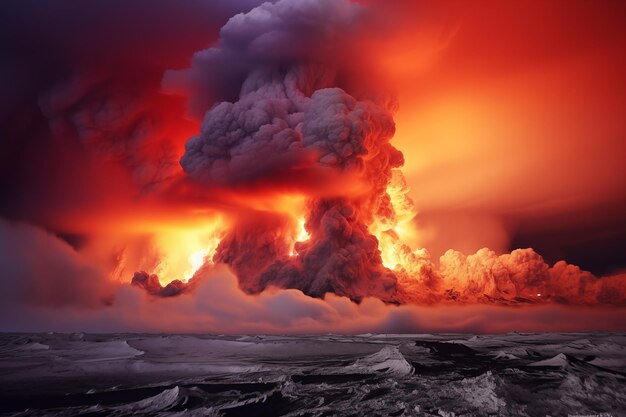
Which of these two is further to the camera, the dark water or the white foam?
the white foam

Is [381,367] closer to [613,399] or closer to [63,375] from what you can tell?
[613,399]

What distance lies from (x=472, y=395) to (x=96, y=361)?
2840 cm

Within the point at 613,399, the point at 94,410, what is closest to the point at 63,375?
the point at 94,410

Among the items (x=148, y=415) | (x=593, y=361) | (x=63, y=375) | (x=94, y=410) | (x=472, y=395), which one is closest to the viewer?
(x=148, y=415)

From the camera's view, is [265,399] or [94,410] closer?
[94,410]

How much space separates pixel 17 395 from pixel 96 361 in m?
14.5

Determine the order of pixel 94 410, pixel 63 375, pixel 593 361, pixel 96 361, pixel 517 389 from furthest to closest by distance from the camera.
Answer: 1. pixel 96 361
2. pixel 593 361
3. pixel 63 375
4. pixel 517 389
5. pixel 94 410

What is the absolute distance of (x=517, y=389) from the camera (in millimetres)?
18406

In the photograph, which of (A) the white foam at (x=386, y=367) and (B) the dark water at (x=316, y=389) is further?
(A) the white foam at (x=386, y=367)

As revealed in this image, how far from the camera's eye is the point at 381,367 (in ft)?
91.2

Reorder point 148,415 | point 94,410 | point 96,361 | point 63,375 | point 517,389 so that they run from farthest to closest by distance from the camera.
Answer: point 96,361 → point 63,375 → point 517,389 → point 94,410 → point 148,415

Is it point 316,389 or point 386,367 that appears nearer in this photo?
point 316,389

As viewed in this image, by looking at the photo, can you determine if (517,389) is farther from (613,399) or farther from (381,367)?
(381,367)

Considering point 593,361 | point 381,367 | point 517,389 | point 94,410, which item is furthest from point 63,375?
point 593,361
